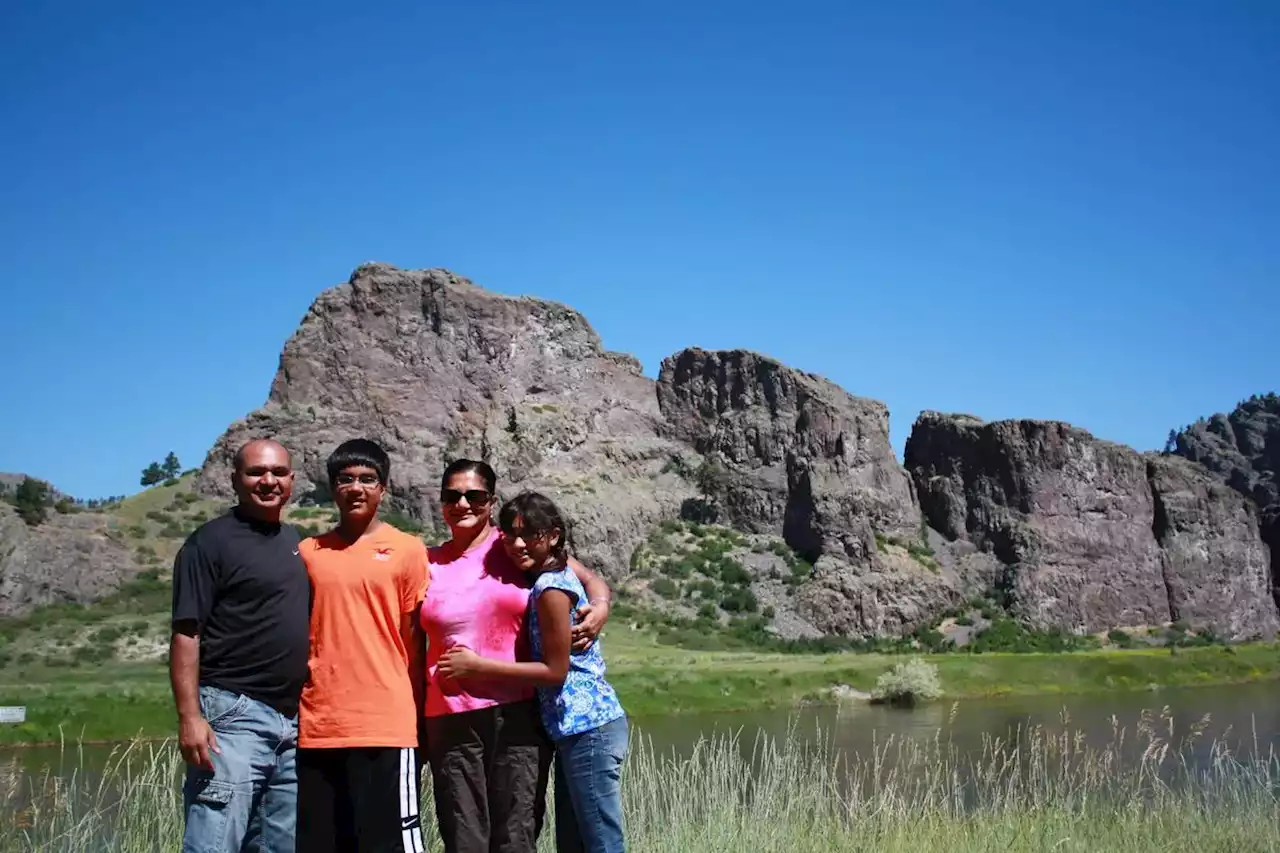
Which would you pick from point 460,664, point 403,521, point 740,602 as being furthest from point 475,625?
point 740,602

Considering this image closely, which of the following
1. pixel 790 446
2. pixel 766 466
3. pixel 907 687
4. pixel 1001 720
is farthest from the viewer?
pixel 766 466

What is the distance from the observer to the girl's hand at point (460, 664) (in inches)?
209

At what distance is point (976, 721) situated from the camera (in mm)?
30531

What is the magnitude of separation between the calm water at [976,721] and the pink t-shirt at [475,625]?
52.9 ft

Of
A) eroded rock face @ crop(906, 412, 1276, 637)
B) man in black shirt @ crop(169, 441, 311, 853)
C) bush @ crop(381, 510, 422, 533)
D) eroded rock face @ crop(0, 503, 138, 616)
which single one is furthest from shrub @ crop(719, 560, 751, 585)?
man in black shirt @ crop(169, 441, 311, 853)

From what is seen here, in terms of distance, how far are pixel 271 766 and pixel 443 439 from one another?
64.1 meters

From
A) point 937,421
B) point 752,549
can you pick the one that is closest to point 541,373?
point 752,549

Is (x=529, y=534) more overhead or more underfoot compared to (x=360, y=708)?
more overhead

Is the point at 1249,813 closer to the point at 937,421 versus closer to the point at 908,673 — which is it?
the point at 908,673

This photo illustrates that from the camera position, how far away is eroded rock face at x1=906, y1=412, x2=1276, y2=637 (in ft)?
230

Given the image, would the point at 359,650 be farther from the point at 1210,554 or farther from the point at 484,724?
the point at 1210,554

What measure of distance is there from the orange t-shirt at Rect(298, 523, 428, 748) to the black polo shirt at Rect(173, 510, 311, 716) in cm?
11

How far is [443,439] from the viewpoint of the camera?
6856 cm

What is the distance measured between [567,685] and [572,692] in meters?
0.04
